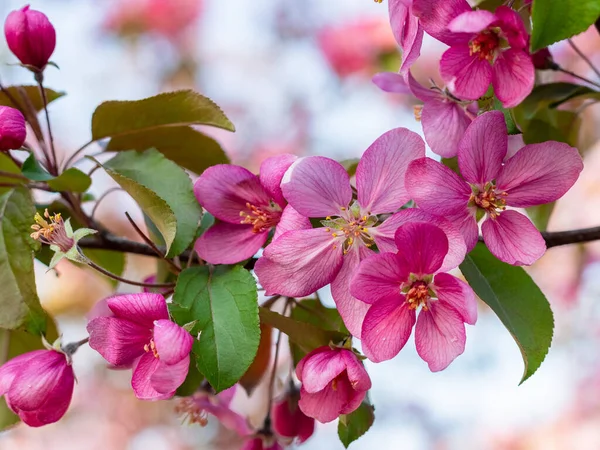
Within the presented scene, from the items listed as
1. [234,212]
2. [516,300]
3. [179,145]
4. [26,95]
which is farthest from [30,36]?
[516,300]

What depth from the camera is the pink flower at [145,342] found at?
65 centimetres

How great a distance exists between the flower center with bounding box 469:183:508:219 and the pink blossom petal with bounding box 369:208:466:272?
0.04m

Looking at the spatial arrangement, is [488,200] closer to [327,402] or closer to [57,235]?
[327,402]

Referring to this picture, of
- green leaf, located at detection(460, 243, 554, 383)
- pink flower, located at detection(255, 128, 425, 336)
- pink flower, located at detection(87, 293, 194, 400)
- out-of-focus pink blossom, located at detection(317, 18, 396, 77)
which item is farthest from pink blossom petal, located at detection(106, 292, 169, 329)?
out-of-focus pink blossom, located at detection(317, 18, 396, 77)

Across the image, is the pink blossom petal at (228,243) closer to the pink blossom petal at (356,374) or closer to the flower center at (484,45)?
the pink blossom petal at (356,374)

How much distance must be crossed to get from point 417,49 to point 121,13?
14.1 feet

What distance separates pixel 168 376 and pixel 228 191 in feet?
0.78

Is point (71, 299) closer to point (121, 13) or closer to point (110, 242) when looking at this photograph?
point (121, 13)

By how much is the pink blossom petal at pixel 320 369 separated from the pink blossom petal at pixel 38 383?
26 cm

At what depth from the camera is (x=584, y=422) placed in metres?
4.28

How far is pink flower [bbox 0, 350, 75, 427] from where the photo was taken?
2.46 ft

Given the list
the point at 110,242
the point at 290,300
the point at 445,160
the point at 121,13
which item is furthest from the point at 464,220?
the point at 121,13

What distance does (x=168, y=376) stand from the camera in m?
0.65

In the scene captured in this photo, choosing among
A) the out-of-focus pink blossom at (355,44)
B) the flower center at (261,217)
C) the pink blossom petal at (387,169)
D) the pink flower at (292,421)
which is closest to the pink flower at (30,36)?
the flower center at (261,217)
